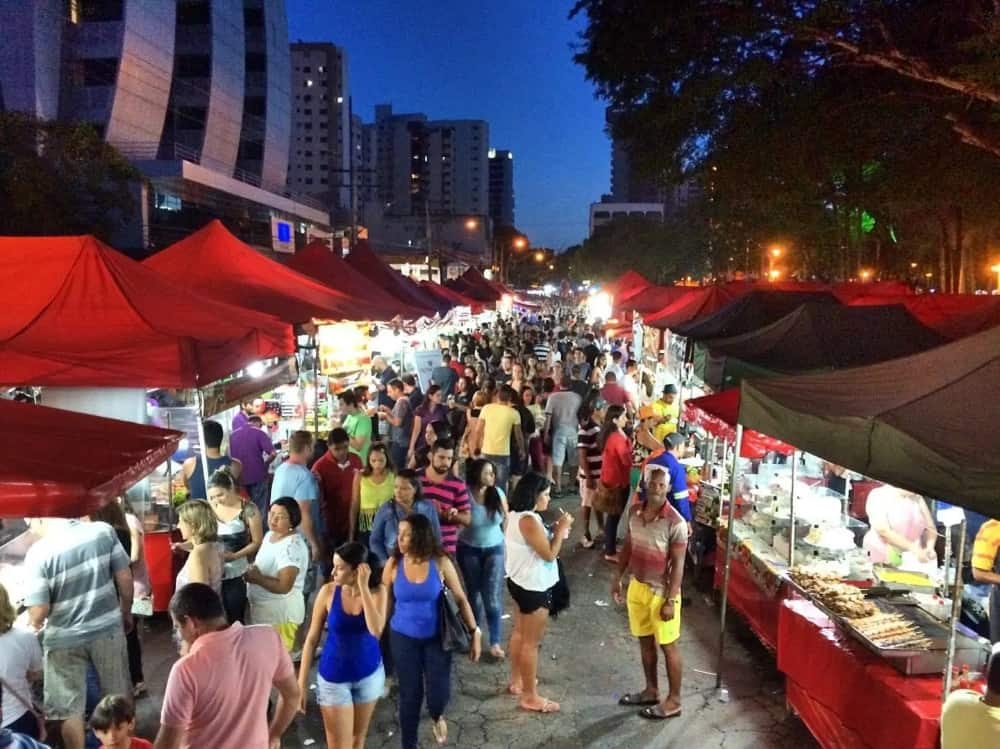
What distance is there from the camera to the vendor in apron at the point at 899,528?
5.97 metres

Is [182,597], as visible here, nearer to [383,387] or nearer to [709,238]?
[383,387]

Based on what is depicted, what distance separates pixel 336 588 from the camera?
404 cm

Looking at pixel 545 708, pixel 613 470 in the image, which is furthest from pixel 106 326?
pixel 613 470

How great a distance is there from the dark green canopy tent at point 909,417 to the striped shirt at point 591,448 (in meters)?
3.65

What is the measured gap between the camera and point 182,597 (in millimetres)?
3127

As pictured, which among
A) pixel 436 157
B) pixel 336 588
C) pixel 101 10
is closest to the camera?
pixel 336 588

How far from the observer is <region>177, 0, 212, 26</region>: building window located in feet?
189

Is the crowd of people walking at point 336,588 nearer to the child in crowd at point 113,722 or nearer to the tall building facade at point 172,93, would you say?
the child in crowd at point 113,722

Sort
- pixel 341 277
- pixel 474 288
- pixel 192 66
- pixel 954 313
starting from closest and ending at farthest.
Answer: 1. pixel 954 313
2. pixel 341 277
3. pixel 474 288
4. pixel 192 66

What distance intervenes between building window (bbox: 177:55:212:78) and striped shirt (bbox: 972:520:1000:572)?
209 feet

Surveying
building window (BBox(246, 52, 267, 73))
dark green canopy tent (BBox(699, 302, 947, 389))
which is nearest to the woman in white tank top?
dark green canopy tent (BBox(699, 302, 947, 389))

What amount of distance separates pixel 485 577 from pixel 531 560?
0.99 m

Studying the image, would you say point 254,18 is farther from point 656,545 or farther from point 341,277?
point 656,545

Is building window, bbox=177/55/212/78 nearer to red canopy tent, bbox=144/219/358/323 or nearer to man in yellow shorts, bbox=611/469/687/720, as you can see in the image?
red canopy tent, bbox=144/219/358/323
